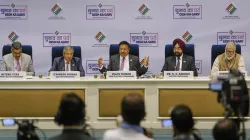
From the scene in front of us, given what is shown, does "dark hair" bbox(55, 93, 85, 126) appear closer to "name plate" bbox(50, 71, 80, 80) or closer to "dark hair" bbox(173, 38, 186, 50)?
"name plate" bbox(50, 71, 80, 80)

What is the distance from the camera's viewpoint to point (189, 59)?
25.8 feet

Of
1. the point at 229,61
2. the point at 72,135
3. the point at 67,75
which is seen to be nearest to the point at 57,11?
the point at 67,75

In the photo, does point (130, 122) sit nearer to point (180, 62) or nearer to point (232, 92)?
point (232, 92)

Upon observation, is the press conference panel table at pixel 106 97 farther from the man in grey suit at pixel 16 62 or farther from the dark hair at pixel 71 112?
the dark hair at pixel 71 112

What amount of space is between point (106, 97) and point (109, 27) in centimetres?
310

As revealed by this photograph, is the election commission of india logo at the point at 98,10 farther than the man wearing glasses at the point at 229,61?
Yes

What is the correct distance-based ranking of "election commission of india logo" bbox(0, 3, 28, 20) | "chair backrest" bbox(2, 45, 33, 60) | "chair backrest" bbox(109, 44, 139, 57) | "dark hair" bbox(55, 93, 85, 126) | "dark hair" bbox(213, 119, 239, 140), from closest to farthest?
1. "dark hair" bbox(55, 93, 85, 126)
2. "dark hair" bbox(213, 119, 239, 140)
3. "chair backrest" bbox(109, 44, 139, 57)
4. "chair backrest" bbox(2, 45, 33, 60)
5. "election commission of india logo" bbox(0, 3, 28, 20)

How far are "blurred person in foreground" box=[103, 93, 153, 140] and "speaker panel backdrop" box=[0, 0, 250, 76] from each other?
22.2ft

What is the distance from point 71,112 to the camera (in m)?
2.85

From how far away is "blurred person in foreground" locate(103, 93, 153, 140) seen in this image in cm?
293

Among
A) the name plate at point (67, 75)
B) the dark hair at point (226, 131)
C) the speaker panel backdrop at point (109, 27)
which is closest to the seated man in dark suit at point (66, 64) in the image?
the name plate at point (67, 75)

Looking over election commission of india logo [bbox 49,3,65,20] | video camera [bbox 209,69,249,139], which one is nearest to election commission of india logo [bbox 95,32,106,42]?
election commission of india logo [bbox 49,3,65,20]

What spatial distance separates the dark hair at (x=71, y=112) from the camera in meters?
2.83

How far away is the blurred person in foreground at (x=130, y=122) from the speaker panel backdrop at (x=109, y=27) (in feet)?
22.2
